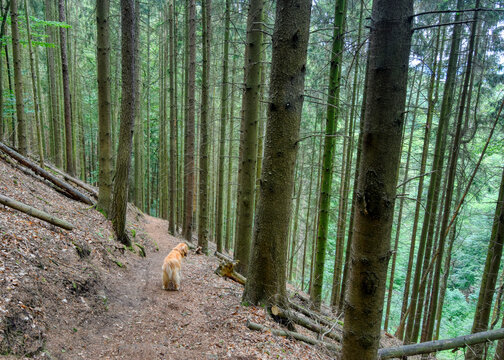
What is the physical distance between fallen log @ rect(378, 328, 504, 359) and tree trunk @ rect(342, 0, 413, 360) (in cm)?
242

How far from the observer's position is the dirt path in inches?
135

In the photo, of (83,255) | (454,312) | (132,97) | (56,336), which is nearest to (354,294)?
(56,336)

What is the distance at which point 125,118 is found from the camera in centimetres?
688

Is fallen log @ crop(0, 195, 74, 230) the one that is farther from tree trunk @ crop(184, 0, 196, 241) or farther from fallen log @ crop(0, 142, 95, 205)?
tree trunk @ crop(184, 0, 196, 241)

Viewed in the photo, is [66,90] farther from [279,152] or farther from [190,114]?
[279,152]

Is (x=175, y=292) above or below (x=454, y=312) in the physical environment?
above

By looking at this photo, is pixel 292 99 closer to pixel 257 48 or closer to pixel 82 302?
pixel 257 48

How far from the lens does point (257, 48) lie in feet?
21.9

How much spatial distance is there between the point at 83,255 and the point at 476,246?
25.4 metres

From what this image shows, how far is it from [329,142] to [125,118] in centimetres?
518

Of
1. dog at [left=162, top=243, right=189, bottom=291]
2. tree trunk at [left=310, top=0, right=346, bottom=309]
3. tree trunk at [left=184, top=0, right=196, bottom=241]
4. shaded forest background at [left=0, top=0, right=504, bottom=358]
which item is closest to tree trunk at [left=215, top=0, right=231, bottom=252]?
shaded forest background at [left=0, top=0, right=504, bottom=358]

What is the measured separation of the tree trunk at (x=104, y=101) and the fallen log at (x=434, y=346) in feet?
24.2

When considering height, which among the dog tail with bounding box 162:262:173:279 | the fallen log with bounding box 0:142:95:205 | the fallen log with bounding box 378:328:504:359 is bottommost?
the fallen log with bounding box 378:328:504:359

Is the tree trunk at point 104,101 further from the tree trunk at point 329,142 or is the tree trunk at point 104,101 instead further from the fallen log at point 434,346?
the fallen log at point 434,346
